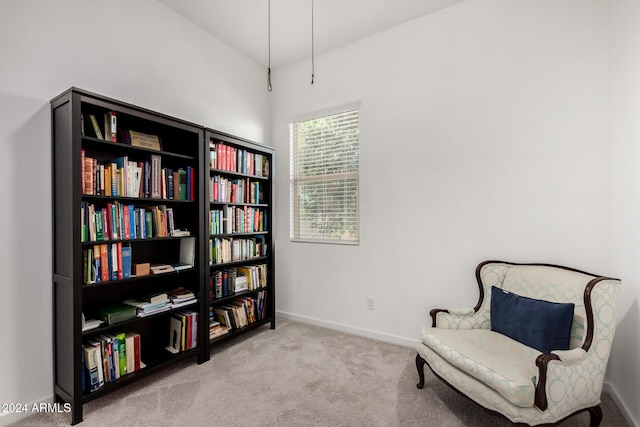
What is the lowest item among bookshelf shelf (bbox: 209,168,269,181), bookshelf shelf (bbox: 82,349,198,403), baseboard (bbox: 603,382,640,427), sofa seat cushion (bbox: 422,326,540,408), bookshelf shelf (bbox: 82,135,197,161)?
baseboard (bbox: 603,382,640,427)

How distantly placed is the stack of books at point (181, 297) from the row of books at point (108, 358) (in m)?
0.33

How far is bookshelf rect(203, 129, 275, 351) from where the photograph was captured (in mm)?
2676

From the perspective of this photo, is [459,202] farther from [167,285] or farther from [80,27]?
[80,27]

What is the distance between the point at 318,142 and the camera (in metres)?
3.33

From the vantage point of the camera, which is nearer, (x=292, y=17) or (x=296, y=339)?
(x=292, y=17)

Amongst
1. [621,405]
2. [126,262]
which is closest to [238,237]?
[126,262]

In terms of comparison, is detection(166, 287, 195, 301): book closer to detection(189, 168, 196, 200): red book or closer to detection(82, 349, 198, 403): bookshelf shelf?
detection(82, 349, 198, 403): bookshelf shelf

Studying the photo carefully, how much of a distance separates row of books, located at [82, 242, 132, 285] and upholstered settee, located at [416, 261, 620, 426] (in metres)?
2.06

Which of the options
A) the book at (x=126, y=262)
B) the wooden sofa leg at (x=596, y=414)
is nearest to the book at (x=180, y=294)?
the book at (x=126, y=262)

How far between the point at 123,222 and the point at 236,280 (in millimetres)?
1173

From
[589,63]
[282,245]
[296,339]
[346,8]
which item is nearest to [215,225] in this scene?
[282,245]

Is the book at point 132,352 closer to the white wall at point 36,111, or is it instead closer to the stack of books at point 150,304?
the stack of books at point 150,304

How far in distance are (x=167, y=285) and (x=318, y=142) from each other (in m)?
2.05

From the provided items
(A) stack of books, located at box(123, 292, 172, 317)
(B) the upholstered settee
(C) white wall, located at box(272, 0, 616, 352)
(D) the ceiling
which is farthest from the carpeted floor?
(D) the ceiling
